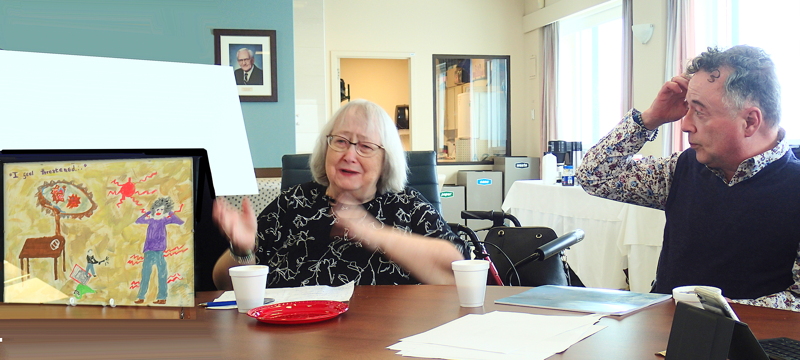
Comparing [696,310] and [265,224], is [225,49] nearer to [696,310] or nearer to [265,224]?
[265,224]

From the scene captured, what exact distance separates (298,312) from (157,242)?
599 millimetres

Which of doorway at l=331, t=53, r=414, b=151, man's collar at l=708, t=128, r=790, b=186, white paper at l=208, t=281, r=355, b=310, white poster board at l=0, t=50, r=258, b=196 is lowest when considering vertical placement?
white paper at l=208, t=281, r=355, b=310

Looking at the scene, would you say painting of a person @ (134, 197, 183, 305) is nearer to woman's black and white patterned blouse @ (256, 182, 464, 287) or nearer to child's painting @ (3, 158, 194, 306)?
child's painting @ (3, 158, 194, 306)

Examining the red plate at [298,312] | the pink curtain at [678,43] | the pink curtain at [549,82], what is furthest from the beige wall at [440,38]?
the red plate at [298,312]

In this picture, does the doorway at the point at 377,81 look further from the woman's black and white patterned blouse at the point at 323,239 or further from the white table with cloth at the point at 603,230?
Result: the woman's black and white patterned blouse at the point at 323,239

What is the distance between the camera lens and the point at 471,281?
119 cm

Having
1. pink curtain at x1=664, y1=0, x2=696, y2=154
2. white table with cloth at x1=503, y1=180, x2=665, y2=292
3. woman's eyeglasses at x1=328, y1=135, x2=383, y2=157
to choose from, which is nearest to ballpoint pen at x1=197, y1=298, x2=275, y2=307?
woman's eyeglasses at x1=328, y1=135, x2=383, y2=157

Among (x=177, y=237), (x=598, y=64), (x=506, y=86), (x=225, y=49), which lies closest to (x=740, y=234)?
(x=177, y=237)

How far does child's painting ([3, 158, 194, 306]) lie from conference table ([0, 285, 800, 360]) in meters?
0.02

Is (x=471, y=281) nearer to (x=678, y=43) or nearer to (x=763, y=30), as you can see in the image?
(x=763, y=30)

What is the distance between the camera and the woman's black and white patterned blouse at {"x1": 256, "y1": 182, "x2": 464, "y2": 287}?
66.0 inches

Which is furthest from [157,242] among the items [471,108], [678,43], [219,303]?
[471,108]

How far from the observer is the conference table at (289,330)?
511 millimetres

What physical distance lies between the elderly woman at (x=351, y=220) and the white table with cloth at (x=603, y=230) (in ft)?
7.23
